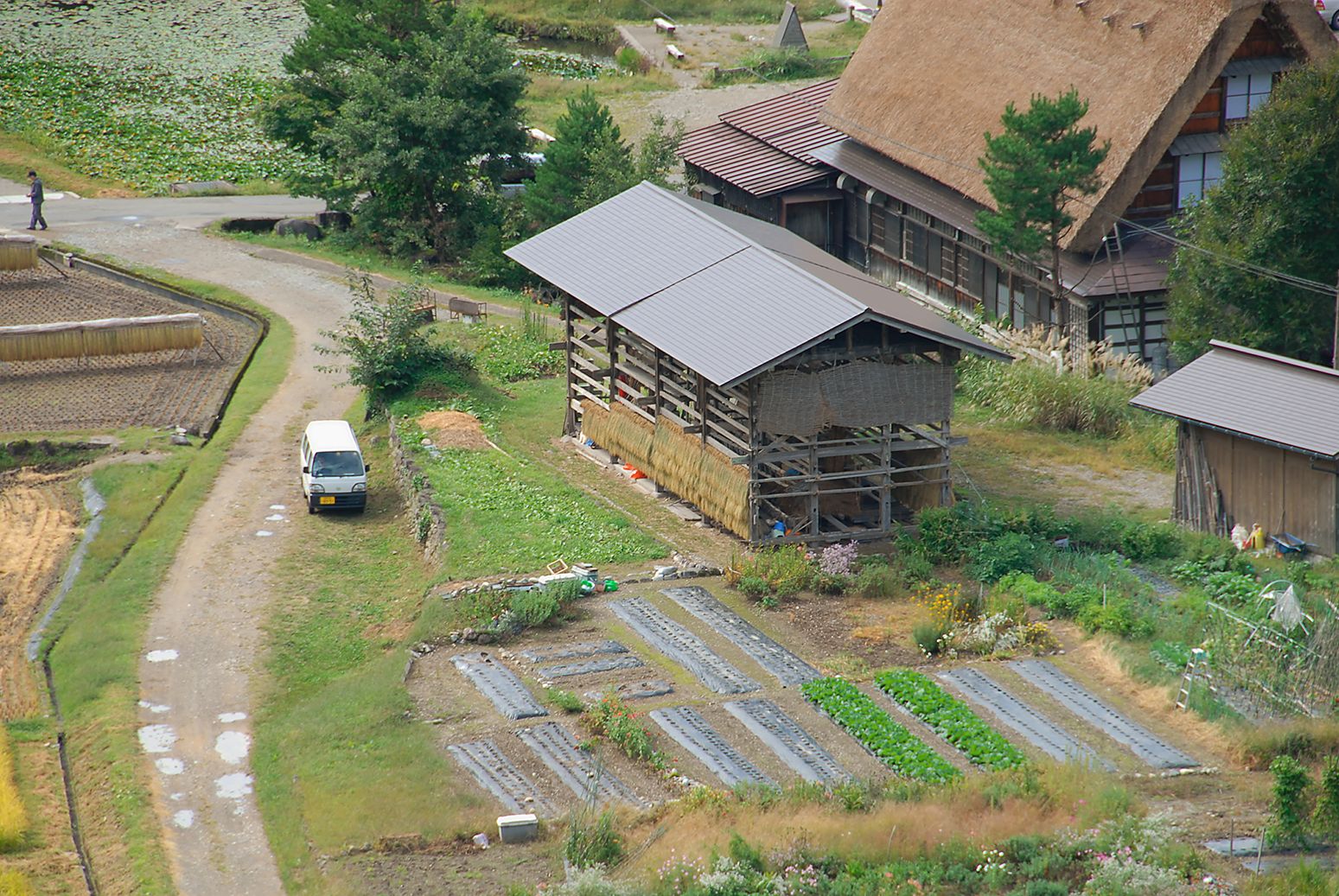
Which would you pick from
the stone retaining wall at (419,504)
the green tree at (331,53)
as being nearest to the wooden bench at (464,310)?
the stone retaining wall at (419,504)

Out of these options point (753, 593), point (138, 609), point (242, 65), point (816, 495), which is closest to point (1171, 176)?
point (816, 495)

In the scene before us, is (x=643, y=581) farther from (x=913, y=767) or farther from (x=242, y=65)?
(x=242, y=65)

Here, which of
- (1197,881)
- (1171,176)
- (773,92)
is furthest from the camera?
(773,92)

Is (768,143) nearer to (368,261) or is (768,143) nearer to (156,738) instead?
(368,261)

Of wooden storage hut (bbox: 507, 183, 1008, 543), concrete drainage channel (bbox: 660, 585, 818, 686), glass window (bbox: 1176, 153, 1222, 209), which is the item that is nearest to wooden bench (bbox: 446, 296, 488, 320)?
wooden storage hut (bbox: 507, 183, 1008, 543)

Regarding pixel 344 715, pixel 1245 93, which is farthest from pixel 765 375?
pixel 1245 93

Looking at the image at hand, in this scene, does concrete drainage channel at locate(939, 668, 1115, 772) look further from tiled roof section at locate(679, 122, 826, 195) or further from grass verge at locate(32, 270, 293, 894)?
tiled roof section at locate(679, 122, 826, 195)

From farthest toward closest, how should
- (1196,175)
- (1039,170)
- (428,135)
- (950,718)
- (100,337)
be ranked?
(428,135) → (100,337) → (1196,175) → (1039,170) → (950,718)
